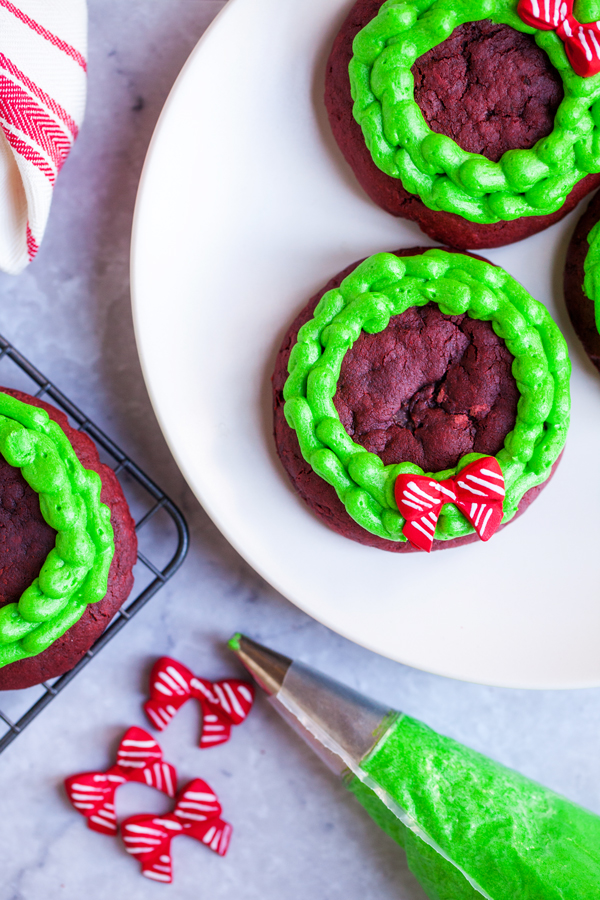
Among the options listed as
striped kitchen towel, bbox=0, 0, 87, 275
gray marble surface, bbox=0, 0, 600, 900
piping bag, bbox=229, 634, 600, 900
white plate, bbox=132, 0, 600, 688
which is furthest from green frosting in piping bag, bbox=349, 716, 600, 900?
striped kitchen towel, bbox=0, 0, 87, 275

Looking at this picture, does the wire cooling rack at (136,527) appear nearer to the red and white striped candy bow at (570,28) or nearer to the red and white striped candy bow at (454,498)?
the red and white striped candy bow at (454,498)

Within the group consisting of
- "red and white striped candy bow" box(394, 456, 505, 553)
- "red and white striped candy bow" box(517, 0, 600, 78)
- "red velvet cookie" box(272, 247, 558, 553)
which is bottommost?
"red and white striped candy bow" box(394, 456, 505, 553)

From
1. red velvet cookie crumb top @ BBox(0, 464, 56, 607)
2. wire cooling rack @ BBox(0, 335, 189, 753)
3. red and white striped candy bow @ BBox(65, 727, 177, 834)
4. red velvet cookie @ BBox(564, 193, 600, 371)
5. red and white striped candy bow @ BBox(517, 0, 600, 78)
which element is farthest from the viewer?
red and white striped candy bow @ BBox(65, 727, 177, 834)

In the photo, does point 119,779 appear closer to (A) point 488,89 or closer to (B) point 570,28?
(A) point 488,89

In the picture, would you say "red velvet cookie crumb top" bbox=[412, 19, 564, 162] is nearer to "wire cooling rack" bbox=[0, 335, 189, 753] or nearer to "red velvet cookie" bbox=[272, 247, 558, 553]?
"red velvet cookie" bbox=[272, 247, 558, 553]

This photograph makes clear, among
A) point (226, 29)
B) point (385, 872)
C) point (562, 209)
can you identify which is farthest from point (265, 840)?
point (226, 29)

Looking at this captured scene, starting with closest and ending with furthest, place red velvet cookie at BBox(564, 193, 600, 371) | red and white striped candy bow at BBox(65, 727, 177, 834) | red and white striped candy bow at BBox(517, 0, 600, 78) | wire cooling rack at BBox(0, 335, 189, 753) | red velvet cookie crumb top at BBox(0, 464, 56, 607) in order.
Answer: red and white striped candy bow at BBox(517, 0, 600, 78)
red velvet cookie crumb top at BBox(0, 464, 56, 607)
red velvet cookie at BBox(564, 193, 600, 371)
wire cooling rack at BBox(0, 335, 189, 753)
red and white striped candy bow at BBox(65, 727, 177, 834)

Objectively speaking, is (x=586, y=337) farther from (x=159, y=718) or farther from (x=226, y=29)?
(x=159, y=718)

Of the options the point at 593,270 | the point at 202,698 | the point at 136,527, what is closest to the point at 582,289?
the point at 593,270
